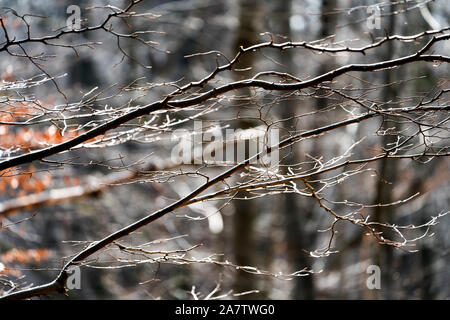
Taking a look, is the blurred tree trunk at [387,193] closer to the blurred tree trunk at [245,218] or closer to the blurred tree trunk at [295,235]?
the blurred tree trunk at [295,235]

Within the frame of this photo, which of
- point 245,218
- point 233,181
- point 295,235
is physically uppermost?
point 233,181

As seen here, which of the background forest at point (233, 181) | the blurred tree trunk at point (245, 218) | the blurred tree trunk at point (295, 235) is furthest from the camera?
the blurred tree trunk at point (295, 235)

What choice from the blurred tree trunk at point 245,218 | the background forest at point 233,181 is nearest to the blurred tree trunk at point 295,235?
the background forest at point 233,181

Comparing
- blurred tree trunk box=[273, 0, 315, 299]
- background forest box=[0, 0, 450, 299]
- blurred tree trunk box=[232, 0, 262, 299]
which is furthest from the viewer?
blurred tree trunk box=[273, 0, 315, 299]

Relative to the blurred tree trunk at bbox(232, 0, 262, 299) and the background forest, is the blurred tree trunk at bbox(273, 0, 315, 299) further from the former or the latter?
the blurred tree trunk at bbox(232, 0, 262, 299)

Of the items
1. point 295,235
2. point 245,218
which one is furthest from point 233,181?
point 295,235

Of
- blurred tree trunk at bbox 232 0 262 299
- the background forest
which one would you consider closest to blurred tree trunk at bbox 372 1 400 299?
the background forest

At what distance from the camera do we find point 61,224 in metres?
10.9

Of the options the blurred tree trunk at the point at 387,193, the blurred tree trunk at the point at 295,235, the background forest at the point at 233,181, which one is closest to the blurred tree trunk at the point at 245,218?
the background forest at the point at 233,181

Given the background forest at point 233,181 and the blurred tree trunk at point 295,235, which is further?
the blurred tree trunk at point 295,235

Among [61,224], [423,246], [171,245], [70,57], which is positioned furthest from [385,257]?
[70,57]

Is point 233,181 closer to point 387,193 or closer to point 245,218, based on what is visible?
point 245,218

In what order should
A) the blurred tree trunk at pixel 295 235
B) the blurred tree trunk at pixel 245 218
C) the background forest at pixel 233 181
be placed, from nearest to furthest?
1. the blurred tree trunk at pixel 245 218
2. the background forest at pixel 233 181
3. the blurred tree trunk at pixel 295 235
